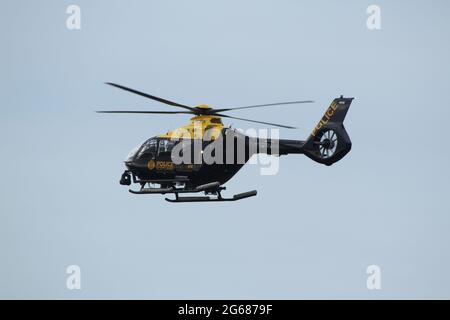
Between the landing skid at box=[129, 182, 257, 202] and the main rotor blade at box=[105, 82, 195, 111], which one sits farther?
the landing skid at box=[129, 182, 257, 202]

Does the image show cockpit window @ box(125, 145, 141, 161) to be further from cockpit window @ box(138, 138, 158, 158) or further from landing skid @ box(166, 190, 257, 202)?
landing skid @ box(166, 190, 257, 202)

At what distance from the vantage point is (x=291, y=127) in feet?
183

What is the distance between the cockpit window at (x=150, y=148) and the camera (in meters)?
55.9

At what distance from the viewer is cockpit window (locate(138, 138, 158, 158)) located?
5591cm

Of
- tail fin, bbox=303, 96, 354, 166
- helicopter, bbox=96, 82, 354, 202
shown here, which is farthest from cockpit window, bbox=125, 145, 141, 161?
tail fin, bbox=303, 96, 354, 166

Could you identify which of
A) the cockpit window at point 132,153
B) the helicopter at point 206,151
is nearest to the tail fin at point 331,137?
the helicopter at point 206,151

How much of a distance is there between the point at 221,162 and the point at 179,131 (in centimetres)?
232

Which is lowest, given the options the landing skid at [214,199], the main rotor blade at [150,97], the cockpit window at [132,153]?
the landing skid at [214,199]

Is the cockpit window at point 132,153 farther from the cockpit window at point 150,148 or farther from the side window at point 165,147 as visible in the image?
the side window at point 165,147

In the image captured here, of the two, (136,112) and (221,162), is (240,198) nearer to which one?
(221,162)

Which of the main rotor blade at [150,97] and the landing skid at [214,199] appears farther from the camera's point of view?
the landing skid at [214,199]

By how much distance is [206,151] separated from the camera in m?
55.5

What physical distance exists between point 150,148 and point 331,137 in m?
7.93
